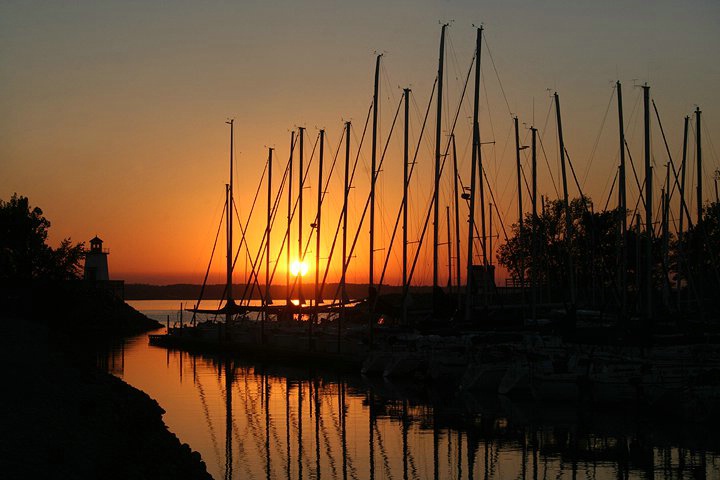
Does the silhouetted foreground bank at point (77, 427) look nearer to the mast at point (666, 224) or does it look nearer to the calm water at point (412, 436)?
the calm water at point (412, 436)

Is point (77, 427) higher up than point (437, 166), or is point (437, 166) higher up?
point (437, 166)

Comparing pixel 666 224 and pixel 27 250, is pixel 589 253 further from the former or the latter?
pixel 27 250

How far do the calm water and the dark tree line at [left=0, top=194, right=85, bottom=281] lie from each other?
1929 inches

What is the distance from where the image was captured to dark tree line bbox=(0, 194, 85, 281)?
87938mm

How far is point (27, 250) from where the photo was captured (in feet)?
292

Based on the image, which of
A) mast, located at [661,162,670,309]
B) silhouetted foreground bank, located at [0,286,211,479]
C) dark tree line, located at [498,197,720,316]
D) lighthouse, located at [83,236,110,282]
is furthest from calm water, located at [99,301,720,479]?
lighthouse, located at [83,236,110,282]

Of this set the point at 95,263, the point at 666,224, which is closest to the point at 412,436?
the point at 666,224

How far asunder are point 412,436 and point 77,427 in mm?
10796

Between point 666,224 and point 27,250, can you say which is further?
point 27,250

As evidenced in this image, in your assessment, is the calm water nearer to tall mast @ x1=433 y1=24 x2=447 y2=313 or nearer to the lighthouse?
tall mast @ x1=433 y1=24 x2=447 y2=313

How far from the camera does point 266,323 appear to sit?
224 feet

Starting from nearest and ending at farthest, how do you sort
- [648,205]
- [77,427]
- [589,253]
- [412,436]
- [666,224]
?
[77,427] → [412,436] → [648,205] → [666,224] → [589,253]

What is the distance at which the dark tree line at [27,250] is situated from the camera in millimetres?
87938

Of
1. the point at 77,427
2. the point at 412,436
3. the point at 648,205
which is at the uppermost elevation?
the point at 648,205
